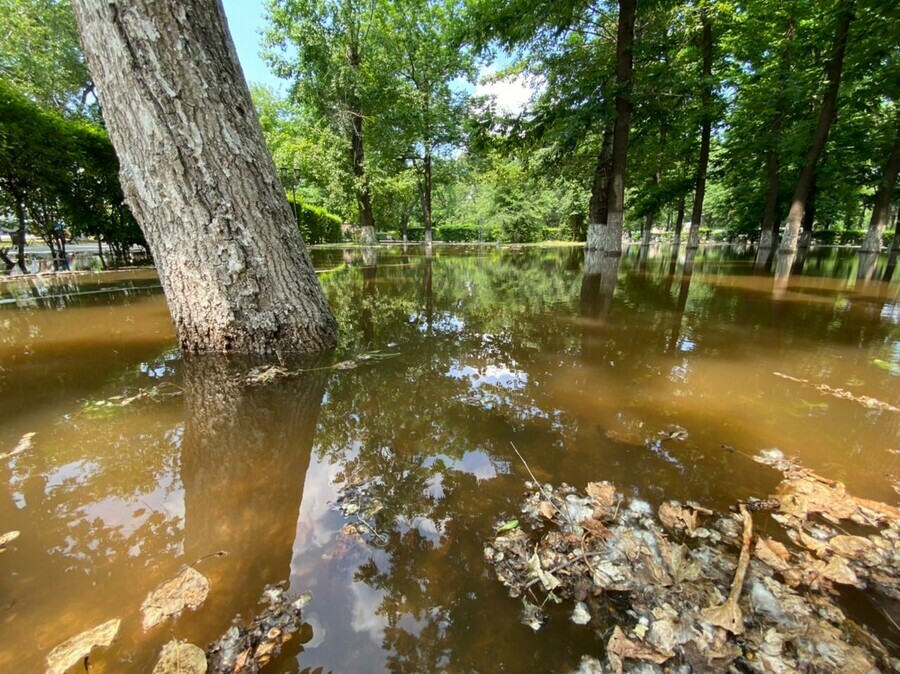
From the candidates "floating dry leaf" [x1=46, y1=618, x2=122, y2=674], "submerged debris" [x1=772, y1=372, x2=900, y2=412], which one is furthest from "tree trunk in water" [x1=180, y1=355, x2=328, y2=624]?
"submerged debris" [x1=772, y1=372, x2=900, y2=412]

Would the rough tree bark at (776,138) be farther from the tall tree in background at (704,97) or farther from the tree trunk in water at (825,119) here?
the tall tree in background at (704,97)

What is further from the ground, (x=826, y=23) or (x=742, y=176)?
(x=826, y=23)

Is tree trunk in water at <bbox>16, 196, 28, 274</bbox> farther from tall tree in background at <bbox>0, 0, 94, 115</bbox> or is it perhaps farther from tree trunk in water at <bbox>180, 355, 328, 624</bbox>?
tall tree in background at <bbox>0, 0, 94, 115</bbox>

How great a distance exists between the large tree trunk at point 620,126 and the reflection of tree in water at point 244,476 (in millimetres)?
10281

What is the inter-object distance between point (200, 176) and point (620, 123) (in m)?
10.4

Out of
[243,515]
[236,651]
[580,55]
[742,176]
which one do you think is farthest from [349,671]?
[742,176]

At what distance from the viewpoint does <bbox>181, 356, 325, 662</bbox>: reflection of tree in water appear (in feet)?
3.77

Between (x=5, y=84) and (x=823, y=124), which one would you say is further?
(x=823, y=124)

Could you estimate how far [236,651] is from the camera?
3.00ft

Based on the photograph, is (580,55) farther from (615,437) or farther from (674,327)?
(615,437)

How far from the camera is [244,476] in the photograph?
1.61 m

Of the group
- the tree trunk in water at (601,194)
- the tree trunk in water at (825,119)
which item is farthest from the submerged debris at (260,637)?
the tree trunk in water at (825,119)

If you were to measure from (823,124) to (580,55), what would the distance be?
7.76 metres

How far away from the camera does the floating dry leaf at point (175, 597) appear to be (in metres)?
1.01
